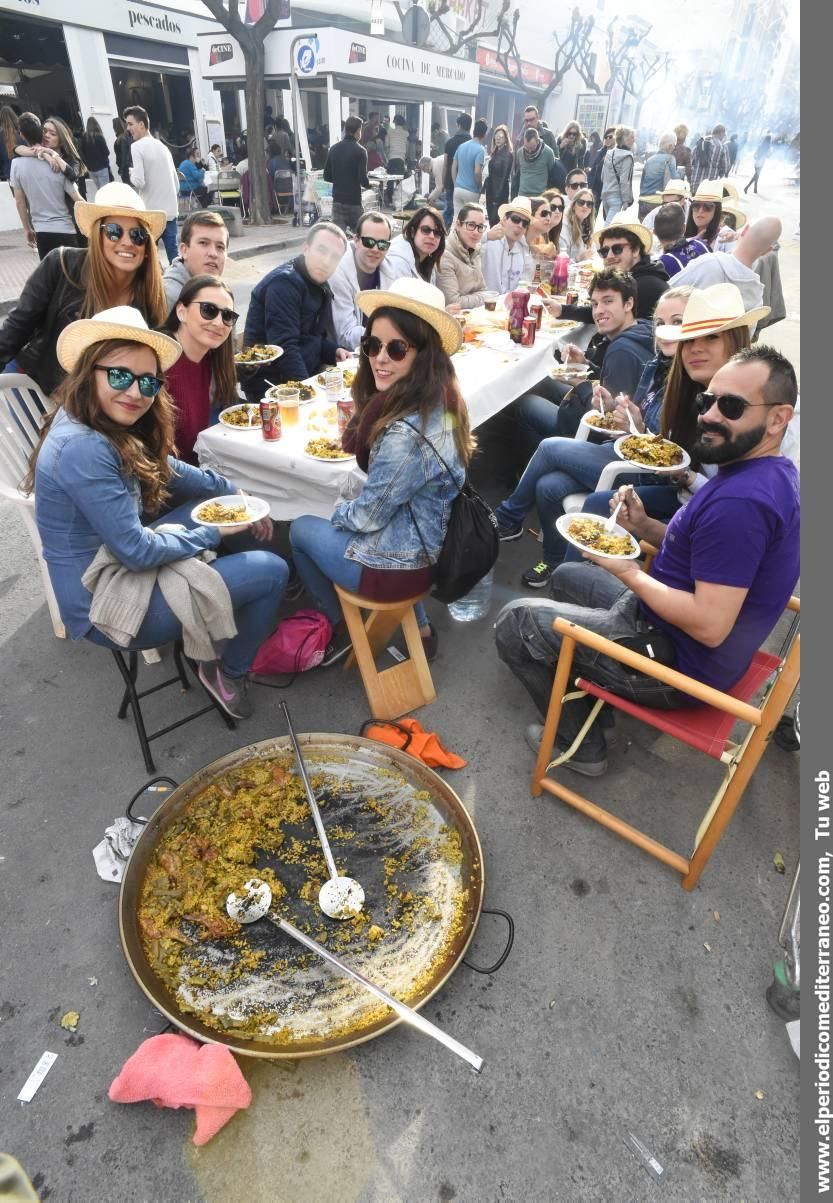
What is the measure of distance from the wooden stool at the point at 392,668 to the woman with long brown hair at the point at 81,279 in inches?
80.9

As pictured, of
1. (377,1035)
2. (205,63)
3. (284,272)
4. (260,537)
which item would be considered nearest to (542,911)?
(377,1035)

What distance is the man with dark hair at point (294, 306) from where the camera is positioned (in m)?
4.29

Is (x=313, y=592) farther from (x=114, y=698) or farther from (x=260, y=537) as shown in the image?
(x=114, y=698)

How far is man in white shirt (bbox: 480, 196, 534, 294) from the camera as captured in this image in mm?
6613

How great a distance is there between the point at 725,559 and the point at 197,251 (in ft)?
11.3

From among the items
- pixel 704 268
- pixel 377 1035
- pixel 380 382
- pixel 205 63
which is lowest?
pixel 377 1035

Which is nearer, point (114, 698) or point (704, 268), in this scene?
point (114, 698)

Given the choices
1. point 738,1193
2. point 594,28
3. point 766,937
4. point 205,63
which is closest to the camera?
point 738,1193

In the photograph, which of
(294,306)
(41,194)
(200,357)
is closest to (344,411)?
(200,357)

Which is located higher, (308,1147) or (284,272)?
(284,272)

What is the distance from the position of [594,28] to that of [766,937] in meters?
59.5

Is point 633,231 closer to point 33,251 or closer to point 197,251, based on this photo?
point 197,251

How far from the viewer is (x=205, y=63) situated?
19.0 metres

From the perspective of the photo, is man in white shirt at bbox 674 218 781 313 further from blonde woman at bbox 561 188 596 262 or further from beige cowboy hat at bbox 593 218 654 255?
blonde woman at bbox 561 188 596 262
